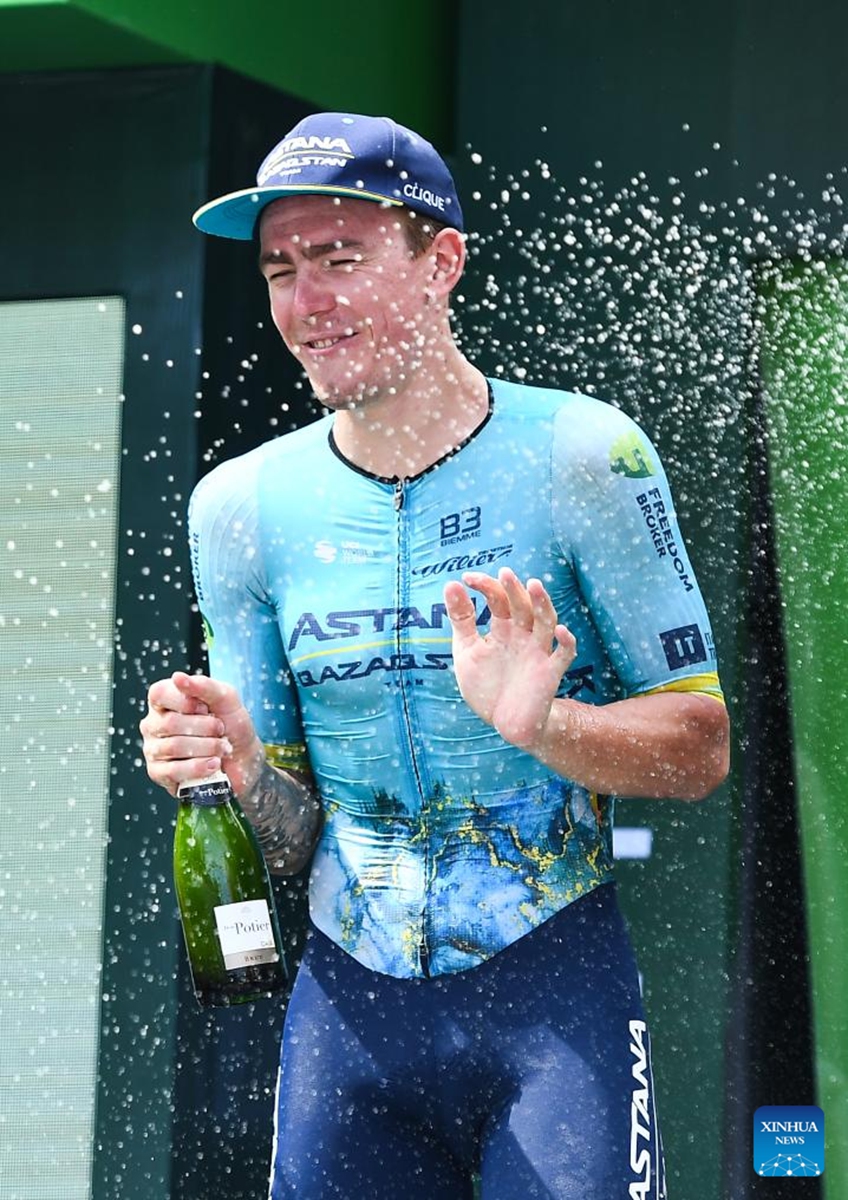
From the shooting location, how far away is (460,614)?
2127mm

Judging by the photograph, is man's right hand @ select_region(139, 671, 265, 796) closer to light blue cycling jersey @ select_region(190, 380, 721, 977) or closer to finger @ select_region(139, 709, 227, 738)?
finger @ select_region(139, 709, 227, 738)

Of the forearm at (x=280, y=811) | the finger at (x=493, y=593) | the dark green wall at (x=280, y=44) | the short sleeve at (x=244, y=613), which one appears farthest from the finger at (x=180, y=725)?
the dark green wall at (x=280, y=44)

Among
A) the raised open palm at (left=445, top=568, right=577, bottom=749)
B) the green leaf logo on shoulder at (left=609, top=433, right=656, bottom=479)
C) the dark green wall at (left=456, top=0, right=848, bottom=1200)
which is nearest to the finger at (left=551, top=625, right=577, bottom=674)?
the raised open palm at (left=445, top=568, right=577, bottom=749)

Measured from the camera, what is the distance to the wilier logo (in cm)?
377

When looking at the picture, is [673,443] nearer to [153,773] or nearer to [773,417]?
[773,417]

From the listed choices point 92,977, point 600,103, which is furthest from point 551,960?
point 600,103

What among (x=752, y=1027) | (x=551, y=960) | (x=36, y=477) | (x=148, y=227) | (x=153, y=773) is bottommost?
(x=752, y=1027)

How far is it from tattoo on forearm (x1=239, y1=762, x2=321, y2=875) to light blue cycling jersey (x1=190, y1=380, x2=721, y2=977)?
3cm

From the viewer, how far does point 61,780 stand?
3.61 meters

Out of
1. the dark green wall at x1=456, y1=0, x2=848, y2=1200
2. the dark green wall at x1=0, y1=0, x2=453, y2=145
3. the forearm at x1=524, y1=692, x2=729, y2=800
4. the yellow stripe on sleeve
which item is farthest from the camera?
the dark green wall at x1=456, y1=0, x2=848, y2=1200

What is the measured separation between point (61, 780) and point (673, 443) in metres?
1.38

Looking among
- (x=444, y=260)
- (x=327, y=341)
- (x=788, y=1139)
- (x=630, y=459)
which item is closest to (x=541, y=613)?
(x=630, y=459)

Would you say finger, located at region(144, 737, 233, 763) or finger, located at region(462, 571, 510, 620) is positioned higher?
finger, located at region(462, 571, 510, 620)

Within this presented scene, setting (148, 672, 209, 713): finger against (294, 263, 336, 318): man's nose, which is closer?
(148, 672, 209, 713): finger
